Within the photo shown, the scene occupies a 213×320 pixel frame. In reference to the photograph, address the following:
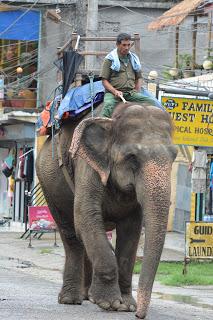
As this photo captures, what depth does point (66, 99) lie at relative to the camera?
36.7 feet

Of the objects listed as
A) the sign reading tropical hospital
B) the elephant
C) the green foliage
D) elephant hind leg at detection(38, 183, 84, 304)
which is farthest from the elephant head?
the sign reading tropical hospital

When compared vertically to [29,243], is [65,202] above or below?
above

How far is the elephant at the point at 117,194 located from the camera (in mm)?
9219

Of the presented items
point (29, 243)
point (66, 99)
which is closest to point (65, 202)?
point (66, 99)

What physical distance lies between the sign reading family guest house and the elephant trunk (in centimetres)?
1031

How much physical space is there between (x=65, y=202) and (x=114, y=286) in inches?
76.7

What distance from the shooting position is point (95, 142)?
33.8 feet

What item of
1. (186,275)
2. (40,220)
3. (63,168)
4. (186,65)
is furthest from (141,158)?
(186,65)

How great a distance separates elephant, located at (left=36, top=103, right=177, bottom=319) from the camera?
30.2ft

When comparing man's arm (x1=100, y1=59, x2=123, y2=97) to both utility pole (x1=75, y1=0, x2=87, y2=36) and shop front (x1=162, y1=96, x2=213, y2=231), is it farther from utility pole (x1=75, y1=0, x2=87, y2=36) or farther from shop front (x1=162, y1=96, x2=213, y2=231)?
utility pole (x1=75, y1=0, x2=87, y2=36)

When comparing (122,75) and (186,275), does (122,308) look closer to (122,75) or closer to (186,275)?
(122,75)

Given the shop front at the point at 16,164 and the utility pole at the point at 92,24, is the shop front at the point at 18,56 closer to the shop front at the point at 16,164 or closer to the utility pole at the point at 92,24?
the shop front at the point at 16,164

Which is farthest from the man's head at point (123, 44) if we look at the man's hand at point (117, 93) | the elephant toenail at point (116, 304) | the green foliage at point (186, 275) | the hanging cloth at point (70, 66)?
the green foliage at point (186, 275)

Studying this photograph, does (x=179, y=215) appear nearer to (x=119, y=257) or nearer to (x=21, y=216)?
(x=21, y=216)
